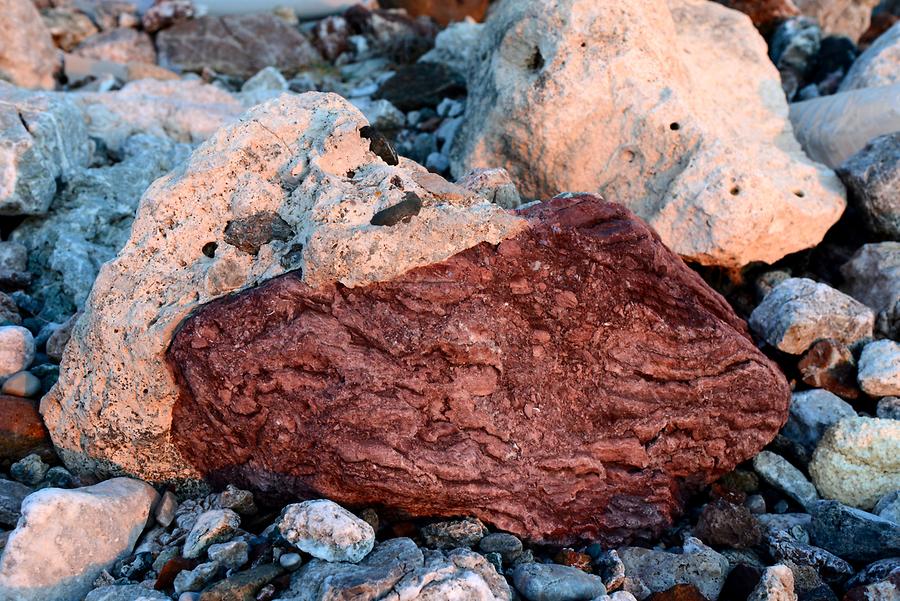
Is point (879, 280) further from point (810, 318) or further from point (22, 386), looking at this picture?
point (22, 386)

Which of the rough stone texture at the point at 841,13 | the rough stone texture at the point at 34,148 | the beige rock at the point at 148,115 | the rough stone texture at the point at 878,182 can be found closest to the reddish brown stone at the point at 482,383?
the rough stone texture at the point at 878,182

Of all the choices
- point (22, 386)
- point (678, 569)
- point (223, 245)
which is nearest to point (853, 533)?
point (678, 569)

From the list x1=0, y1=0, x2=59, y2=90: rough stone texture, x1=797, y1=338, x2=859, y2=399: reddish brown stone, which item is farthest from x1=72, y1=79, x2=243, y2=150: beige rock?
x1=797, y1=338, x2=859, y2=399: reddish brown stone

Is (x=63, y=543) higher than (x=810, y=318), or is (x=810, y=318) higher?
(x=63, y=543)

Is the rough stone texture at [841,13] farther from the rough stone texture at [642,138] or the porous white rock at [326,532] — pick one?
the porous white rock at [326,532]

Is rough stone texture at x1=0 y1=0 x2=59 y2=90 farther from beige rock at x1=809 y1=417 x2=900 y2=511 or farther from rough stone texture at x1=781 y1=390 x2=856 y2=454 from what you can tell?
beige rock at x1=809 y1=417 x2=900 y2=511

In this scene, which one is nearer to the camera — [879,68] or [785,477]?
[785,477]
